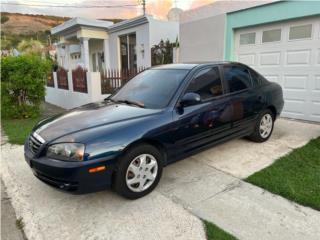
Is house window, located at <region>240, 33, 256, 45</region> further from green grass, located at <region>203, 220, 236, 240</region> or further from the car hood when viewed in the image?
green grass, located at <region>203, 220, 236, 240</region>

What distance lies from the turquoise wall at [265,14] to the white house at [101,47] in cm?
346

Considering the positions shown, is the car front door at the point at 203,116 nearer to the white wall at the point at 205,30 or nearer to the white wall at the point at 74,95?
the white wall at the point at 205,30

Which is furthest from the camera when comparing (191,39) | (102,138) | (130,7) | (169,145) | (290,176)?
(130,7)

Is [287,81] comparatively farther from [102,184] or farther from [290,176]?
[102,184]

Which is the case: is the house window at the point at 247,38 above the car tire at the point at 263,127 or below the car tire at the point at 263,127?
above

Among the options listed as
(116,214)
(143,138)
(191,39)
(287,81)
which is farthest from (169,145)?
(191,39)

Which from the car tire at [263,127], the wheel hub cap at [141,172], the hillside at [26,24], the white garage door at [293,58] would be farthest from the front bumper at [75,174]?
the hillside at [26,24]

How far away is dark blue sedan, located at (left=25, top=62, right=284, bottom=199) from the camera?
2727 millimetres

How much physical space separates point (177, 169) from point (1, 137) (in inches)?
185

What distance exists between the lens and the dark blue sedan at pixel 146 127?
2.73m

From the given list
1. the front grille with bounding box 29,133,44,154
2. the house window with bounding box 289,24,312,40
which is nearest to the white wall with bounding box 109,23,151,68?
the house window with bounding box 289,24,312,40

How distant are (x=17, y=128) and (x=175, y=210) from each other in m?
5.70

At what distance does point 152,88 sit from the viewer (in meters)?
3.78

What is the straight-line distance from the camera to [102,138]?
277cm
